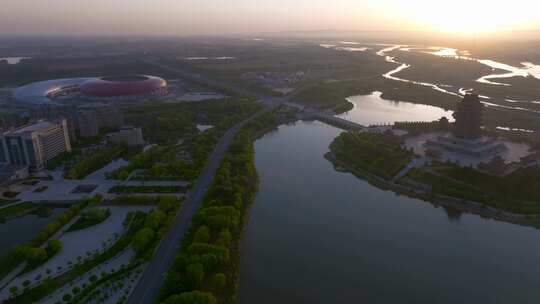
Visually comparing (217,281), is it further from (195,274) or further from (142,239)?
(142,239)

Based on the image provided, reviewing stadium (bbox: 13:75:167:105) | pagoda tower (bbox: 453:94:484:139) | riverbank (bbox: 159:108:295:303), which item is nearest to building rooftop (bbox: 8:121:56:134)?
riverbank (bbox: 159:108:295:303)

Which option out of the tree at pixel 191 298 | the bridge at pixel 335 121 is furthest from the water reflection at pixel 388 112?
the tree at pixel 191 298

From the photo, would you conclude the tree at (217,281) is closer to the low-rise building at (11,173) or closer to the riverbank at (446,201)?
the riverbank at (446,201)

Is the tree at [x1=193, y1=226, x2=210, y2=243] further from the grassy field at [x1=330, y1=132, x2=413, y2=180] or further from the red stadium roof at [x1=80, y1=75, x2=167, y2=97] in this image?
the red stadium roof at [x1=80, y1=75, x2=167, y2=97]

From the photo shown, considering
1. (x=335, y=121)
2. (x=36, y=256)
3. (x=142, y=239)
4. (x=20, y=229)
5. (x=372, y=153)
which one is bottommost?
(x=20, y=229)

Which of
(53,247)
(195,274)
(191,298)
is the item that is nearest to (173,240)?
(195,274)
